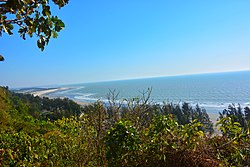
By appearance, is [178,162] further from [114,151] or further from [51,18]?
[51,18]

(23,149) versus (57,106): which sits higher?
(23,149)

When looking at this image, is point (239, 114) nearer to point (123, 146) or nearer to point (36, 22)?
point (123, 146)

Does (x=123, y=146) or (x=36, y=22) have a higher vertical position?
(x=36, y=22)

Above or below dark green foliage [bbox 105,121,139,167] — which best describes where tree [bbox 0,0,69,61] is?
above

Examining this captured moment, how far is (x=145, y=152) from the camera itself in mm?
2285

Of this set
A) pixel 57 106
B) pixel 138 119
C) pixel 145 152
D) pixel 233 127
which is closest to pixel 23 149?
pixel 138 119

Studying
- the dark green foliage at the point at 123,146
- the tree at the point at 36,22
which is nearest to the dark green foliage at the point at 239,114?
the dark green foliage at the point at 123,146

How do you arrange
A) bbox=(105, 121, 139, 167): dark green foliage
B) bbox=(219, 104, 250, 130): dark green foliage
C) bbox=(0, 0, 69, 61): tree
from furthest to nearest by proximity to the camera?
bbox=(219, 104, 250, 130): dark green foliage → bbox=(105, 121, 139, 167): dark green foliage → bbox=(0, 0, 69, 61): tree

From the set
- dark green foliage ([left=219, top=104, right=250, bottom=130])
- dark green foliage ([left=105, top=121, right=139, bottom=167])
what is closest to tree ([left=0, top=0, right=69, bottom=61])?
dark green foliage ([left=105, top=121, right=139, bottom=167])

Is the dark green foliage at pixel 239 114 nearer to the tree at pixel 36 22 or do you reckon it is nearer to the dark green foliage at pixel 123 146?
the dark green foliage at pixel 123 146

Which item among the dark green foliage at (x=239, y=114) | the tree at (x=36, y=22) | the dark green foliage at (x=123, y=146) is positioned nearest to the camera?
the tree at (x=36, y=22)

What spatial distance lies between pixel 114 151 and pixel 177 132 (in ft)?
2.13

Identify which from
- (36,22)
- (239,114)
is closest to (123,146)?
(36,22)

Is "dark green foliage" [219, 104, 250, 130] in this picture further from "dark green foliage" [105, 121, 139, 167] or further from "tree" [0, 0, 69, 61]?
"tree" [0, 0, 69, 61]
